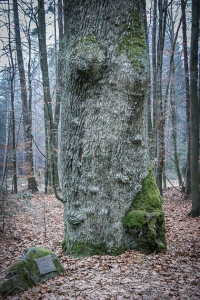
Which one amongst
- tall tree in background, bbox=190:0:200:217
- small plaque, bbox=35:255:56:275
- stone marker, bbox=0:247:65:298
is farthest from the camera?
tall tree in background, bbox=190:0:200:217

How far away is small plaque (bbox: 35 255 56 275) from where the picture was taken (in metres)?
3.77

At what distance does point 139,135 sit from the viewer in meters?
4.81

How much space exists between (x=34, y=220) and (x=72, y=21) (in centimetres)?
658

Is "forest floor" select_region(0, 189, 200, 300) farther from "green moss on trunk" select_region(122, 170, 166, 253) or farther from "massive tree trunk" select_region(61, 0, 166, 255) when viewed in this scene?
"massive tree trunk" select_region(61, 0, 166, 255)

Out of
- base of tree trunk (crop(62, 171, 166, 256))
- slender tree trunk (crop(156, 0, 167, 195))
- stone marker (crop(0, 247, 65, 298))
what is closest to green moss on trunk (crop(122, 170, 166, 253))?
base of tree trunk (crop(62, 171, 166, 256))

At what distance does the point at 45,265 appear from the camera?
3.82 metres

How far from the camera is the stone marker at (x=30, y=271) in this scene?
3449mm

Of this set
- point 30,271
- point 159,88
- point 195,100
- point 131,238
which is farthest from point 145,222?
point 159,88

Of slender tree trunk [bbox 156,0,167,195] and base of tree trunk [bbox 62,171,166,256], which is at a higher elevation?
slender tree trunk [bbox 156,0,167,195]

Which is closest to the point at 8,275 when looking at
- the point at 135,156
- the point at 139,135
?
the point at 135,156

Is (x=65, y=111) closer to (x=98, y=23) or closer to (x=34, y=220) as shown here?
(x=98, y=23)

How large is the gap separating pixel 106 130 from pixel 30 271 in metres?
2.58

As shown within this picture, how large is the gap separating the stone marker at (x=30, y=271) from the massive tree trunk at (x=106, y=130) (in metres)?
0.82

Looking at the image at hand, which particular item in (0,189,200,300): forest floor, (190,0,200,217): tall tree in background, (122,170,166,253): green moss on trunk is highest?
(190,0,200,217): tall tree in background
